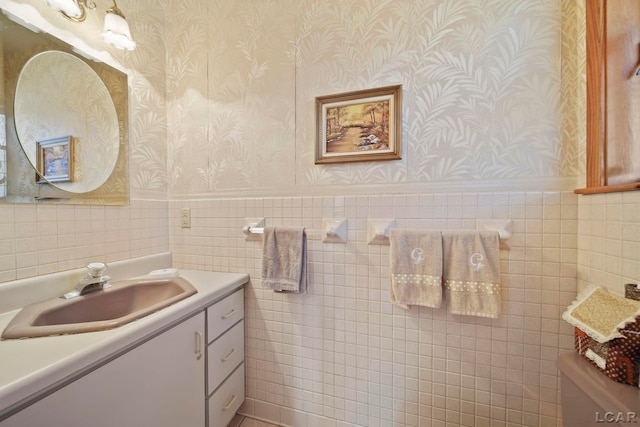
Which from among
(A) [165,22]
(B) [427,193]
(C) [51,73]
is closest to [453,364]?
(B) [427,193]

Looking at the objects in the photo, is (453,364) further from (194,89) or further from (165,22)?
(165,22)

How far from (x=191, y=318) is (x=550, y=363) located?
1434mm

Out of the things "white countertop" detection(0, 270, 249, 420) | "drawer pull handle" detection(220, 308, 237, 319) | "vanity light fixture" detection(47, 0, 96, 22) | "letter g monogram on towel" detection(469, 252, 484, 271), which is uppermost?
"vanity light fixture" detection(47, 0, 96, 22)

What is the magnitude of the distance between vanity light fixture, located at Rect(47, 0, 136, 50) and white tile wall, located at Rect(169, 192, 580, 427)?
822mm

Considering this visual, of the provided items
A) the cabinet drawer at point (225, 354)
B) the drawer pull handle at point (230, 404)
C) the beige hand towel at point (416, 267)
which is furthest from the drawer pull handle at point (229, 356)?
the beige hand towel at point (416, 267)

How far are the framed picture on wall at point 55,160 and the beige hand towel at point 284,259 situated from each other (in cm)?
85

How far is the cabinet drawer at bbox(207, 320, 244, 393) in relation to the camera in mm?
1039

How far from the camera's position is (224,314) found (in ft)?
3.69

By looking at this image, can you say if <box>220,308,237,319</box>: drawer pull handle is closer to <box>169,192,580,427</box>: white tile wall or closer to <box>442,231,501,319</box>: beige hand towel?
<box>169,192,580,427</box>: white tile wall

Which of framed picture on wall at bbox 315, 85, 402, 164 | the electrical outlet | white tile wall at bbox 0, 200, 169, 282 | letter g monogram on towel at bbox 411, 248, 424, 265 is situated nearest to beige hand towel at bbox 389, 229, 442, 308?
letter g monogram on towel at bbox 411, 248, 424, 265

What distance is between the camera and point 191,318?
93 centimetres

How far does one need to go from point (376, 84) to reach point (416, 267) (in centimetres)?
85

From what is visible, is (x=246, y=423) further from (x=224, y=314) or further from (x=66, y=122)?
(x=66, y=122)

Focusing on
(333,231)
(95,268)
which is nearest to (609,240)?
(333,231)
